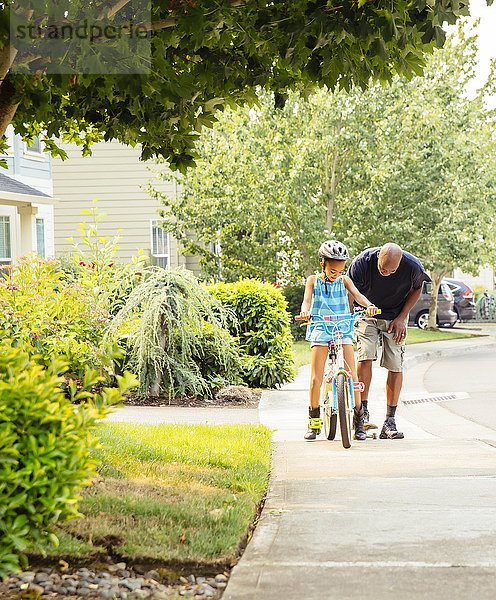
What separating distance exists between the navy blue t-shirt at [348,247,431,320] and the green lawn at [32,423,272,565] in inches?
72.5

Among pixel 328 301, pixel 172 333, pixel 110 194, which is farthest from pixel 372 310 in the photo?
pixel 110 194

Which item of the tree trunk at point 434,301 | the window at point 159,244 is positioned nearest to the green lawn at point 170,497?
the window at point 159,244

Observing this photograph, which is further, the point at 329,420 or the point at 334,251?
the point at 329,420

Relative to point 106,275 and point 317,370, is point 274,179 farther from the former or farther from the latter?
point 317,370

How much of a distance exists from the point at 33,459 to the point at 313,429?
547 centimetres

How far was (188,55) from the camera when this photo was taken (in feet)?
21.4

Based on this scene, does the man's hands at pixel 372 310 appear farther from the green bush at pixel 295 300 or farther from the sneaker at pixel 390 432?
the green bush at pixel 295 300

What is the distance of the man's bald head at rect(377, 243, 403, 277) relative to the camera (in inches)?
321

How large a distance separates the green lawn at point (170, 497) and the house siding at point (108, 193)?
1805 cm

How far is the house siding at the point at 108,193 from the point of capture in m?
25.3

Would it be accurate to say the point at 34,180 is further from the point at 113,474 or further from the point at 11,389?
the point at 11,389

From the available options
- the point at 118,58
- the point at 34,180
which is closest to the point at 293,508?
the point at 118,58

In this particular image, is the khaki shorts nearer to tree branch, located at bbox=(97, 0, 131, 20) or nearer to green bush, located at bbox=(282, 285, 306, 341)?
tree branch, located at bbox=(97, 0, 131, 20)

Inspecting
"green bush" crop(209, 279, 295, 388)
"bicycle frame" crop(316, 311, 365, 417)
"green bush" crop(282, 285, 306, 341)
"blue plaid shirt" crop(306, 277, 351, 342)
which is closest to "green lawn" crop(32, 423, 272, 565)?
"bicycle frame" crop(316, 311, 365, 417)
